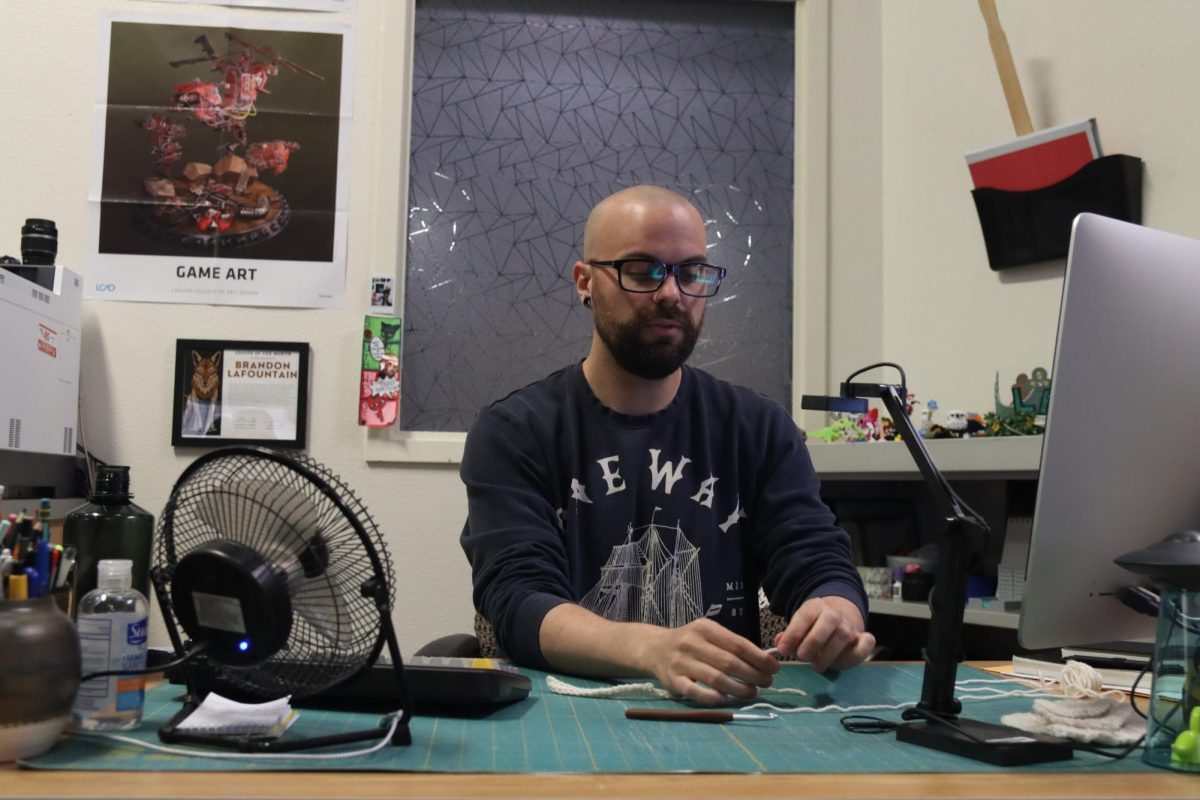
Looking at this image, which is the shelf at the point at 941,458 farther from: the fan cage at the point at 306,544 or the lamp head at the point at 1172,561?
the fan cage at the point at 306,544

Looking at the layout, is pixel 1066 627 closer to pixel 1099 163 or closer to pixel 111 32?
pixel 1099 163

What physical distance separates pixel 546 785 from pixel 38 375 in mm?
1654

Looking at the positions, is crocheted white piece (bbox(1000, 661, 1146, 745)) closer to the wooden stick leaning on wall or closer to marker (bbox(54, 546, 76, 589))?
marker (bbox(54, 546, 76, 589))

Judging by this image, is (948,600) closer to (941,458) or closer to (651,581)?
(651,581)

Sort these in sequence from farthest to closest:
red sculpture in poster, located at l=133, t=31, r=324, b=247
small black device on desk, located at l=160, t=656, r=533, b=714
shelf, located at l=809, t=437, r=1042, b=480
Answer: red sculpture in poster, located at l=133, t=31, r=324, b=247
shelf, located at l=809, t=437, r=1042, b=480
small black device on desk, located at l=160, t=656, r=533, b=714

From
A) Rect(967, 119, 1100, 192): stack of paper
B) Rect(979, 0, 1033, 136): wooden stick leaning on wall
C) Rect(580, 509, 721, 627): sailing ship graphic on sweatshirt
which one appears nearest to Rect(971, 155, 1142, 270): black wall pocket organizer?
Rect(967, 119, 1100, 192): stack of paper

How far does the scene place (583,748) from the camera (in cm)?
81

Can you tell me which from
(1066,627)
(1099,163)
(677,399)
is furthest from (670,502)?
(1099,163)

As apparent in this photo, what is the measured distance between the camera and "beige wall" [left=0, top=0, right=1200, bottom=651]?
7.39 feet

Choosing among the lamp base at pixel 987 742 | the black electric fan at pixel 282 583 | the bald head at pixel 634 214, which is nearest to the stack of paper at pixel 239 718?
the black electric fan at pixel 282 583

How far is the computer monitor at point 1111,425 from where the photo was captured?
0.85 m

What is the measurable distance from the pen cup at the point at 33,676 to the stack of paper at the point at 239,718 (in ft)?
0.29

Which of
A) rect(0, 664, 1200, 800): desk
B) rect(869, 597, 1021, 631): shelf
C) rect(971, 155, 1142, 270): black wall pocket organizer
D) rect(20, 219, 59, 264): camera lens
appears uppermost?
rect(971, 155, 1142, 270): black wall pocket organizer

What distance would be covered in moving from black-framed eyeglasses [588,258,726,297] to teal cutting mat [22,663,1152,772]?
684 millimetres
